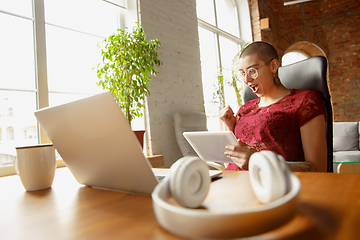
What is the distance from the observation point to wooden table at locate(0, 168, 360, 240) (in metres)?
0.35

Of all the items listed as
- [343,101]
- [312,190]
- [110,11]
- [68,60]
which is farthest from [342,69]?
[312,190]

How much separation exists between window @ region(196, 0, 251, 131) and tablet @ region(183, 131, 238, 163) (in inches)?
131

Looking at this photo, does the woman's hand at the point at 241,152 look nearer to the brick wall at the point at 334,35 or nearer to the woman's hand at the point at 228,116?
the woman's hand at the point at 228,116

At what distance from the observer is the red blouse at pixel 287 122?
1306 mm

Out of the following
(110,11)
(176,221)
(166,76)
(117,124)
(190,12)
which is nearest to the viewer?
(176,221)

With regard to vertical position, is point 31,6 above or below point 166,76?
above

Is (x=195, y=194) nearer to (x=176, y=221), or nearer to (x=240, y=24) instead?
(x=176, y=221)

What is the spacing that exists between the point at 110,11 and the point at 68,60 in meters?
0.99

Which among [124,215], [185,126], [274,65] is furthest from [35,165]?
[185,126]

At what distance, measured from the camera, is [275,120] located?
1.36 meters

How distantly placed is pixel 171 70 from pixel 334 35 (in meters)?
5.28

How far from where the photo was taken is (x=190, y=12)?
13.9 feet

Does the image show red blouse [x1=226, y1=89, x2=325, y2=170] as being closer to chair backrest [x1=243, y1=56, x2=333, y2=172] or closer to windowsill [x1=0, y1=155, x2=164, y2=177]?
chair backrest [x1=243, y1=56, x2=333, y2=172]

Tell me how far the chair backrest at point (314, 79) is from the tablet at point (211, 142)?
1.81 ft
